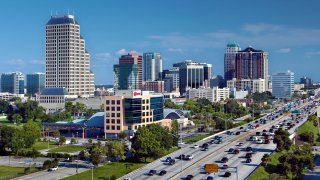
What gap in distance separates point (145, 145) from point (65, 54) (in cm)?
12392

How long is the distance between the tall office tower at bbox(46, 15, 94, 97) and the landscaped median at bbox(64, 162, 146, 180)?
121896 mm

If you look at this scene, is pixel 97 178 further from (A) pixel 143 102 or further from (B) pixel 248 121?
(B) pixel 248 121

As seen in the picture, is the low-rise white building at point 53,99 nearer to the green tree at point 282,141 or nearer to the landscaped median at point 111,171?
the landscaped median at point 111,171

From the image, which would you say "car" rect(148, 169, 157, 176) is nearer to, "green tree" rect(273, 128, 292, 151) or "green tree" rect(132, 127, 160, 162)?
"green tree" rect(132, 127, 160, 162)

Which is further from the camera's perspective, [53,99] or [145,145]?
[53,99]

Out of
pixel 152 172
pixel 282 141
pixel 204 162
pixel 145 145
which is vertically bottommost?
pixel 152 172

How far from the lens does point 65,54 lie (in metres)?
184

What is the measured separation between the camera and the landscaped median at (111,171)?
191 ft

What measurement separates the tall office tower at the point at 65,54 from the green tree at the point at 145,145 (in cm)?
12079

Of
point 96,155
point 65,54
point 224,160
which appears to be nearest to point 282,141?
point 224,160

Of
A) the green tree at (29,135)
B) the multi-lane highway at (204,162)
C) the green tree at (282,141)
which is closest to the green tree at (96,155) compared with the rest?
the multi-lane highway at (204,162)

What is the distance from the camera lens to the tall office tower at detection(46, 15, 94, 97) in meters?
184

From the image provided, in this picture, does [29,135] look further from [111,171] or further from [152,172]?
[152,172]

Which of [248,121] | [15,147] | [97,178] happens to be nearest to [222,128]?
[248,121]
